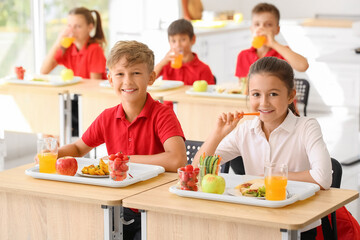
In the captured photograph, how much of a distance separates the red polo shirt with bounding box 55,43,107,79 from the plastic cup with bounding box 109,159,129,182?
2.76 m

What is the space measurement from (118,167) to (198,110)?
193cm

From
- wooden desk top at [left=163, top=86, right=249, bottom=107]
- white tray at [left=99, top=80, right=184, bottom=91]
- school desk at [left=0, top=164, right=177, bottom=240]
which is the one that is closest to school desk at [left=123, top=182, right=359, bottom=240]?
school desk at [left=0, top=164, right=177, bottom=240]

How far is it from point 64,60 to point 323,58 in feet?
6.45

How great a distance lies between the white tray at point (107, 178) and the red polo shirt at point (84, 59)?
2443mm

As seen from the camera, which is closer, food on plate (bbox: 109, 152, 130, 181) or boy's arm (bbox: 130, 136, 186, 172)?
food on plate (bbox: 109, 152, 130, 181)

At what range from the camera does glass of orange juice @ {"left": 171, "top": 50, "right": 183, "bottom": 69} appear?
454 cm

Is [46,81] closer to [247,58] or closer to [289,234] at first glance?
[247,58]

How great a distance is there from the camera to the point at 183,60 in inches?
184

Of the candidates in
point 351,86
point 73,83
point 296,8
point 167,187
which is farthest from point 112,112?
point 296,8

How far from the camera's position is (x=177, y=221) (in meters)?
2.09

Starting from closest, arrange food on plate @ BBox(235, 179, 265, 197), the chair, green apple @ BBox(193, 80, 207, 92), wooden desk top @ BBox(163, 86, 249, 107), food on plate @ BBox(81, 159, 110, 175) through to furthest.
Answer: food on plate @ BBox(235, 179, 265, 197) < food on plate @ BBox(81, 159, 110, 175) < wooden desk top @ BBox(163, 86, 249, 107) < green apple @ BBox(193, 80, 207, 92) < the chair

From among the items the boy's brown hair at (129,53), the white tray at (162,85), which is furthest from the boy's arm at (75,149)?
the white tray at (162,85)

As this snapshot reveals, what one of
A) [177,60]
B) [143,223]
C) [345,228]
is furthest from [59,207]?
[177,60]

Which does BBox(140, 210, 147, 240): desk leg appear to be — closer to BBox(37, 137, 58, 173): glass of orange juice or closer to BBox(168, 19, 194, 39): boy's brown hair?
BBox(37, 137, 58, 173): glass of orange juice
